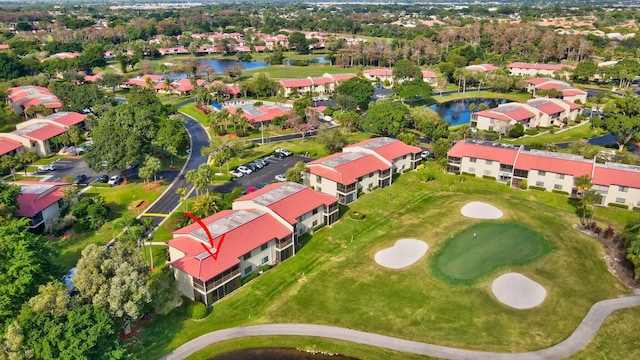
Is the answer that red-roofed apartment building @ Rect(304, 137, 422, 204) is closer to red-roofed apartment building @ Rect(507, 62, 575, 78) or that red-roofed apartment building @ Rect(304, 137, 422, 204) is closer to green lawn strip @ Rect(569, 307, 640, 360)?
green lawn strip @ Rect(569, 307, 640, 360)

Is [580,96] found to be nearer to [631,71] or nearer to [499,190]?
[631,71]

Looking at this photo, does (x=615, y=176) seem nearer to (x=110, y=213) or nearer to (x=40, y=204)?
(x=110, y=213)

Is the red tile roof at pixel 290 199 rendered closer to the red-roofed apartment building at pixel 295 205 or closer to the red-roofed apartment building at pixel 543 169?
the red-roofed apartment building at pixel 295 205

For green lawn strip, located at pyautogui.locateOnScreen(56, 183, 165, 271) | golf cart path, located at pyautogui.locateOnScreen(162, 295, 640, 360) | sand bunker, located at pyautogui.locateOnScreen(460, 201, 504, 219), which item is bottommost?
golf cart path, located at pyautogui.locateOnScreen(162, 295, 640, 360)

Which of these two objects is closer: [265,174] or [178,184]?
[178,184]

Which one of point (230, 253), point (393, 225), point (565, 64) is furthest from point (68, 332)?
point (565, 64)

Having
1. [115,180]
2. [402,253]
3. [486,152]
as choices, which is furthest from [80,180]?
[486,152]

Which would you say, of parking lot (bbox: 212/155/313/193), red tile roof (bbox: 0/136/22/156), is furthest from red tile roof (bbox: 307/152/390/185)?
red tile roof (bbox: 0/136/22/156)
